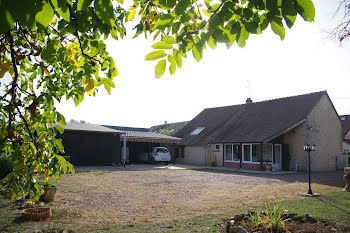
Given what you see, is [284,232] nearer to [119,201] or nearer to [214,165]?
[119,201]

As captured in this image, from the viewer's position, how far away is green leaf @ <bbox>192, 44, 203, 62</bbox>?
2410 mm

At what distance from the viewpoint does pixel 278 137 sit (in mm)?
22000

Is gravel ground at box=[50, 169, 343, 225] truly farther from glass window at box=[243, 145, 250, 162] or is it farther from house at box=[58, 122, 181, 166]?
glass window at box=[243, 145, 250, 162]

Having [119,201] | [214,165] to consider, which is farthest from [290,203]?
[214,165]

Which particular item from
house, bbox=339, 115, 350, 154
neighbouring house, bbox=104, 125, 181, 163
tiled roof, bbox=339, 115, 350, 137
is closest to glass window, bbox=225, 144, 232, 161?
neighbouring house, bbox=104, 125, 181, 163

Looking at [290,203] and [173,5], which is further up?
[173,5]

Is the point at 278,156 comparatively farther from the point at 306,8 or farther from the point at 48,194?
the point at 306,8

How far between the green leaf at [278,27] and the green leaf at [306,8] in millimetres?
221

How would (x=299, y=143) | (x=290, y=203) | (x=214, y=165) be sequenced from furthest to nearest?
(x=214, y=165) → (x=299, y=143) → (x=290, y=203)

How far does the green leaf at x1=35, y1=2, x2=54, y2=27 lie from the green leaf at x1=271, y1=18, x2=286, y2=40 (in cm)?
150

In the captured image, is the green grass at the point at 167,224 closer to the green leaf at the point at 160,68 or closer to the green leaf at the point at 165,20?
the green leaf at the point at 160,68

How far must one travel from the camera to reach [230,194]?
1034 cm

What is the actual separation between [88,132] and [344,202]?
723 inches

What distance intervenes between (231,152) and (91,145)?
12005mm
